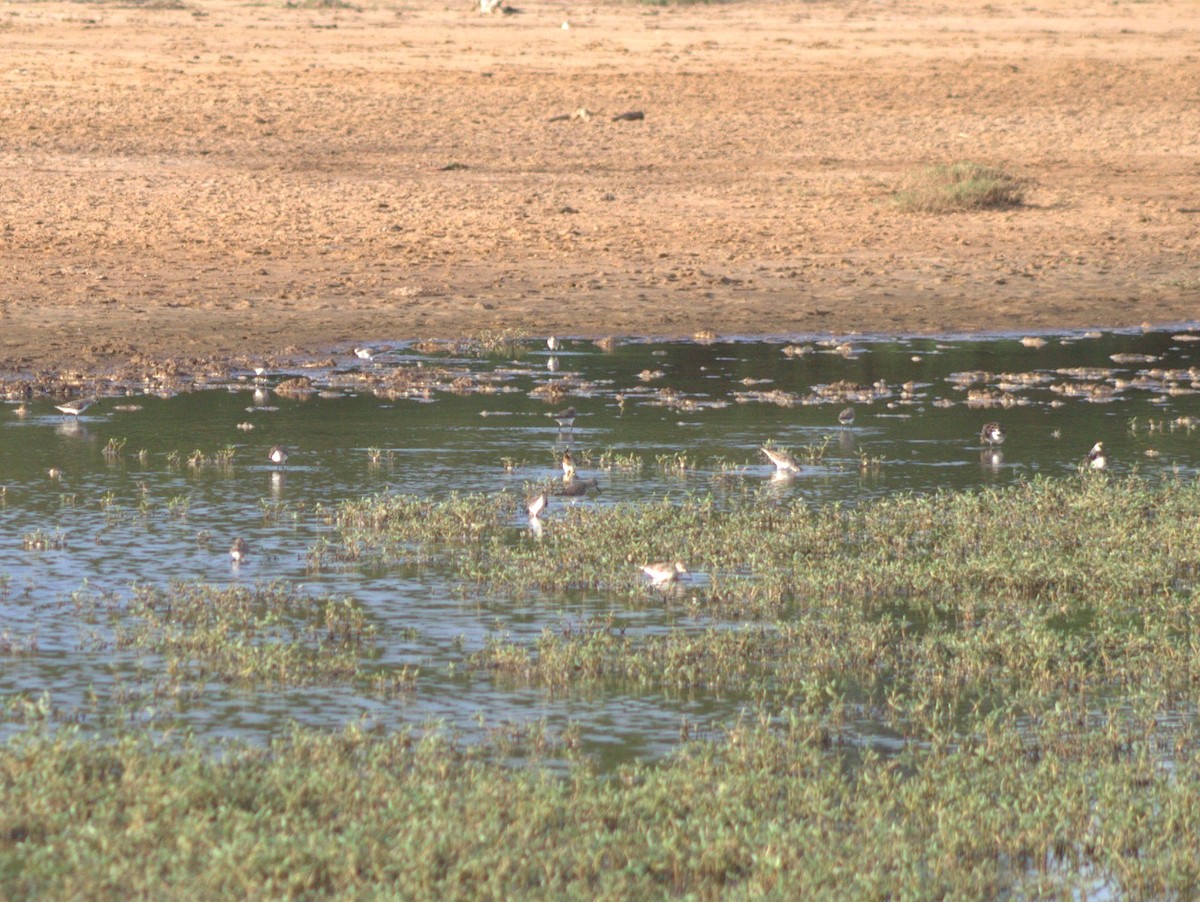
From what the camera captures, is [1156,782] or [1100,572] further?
[1100,572]

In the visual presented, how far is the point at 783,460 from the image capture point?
1296cm

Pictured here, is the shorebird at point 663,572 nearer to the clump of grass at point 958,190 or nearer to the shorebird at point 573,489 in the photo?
the shorebird at point 573,489

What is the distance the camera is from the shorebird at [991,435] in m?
13.9

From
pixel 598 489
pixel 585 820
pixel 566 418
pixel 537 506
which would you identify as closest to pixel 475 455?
pixel 566 418

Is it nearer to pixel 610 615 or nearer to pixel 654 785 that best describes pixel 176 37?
pixel 610 615

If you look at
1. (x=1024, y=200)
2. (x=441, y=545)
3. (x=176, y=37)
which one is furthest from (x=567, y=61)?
(x=441, y=545)

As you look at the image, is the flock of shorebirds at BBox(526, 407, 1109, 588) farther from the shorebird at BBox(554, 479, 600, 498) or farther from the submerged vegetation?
the submerged vegetation

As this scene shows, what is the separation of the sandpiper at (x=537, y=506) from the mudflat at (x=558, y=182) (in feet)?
21.8

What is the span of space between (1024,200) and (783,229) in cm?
380

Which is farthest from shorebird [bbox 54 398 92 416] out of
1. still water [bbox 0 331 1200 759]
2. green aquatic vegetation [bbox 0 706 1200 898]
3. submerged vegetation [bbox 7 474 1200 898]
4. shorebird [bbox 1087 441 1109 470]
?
green aquatic vegetation [bbox 0 706 1200 898]

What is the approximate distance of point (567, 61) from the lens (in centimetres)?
3356

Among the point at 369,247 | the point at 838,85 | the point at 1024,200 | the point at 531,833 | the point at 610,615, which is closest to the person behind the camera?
the point at 531,833

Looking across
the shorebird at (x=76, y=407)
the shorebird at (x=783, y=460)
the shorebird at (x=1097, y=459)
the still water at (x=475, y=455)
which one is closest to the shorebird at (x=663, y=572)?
the still water at (x=475, y=455)

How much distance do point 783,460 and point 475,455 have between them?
87.5 inches
